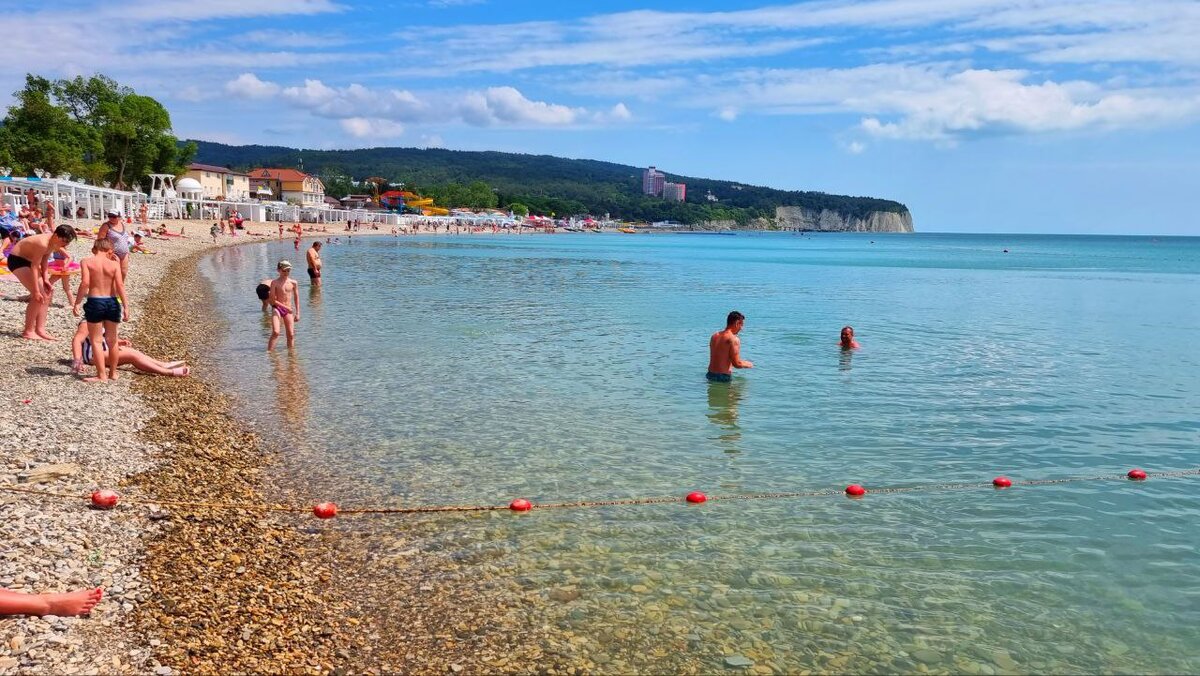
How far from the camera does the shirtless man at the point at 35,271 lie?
1212 cm

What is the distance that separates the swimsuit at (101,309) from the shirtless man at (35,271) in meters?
2.25

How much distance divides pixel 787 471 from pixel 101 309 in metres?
8.30

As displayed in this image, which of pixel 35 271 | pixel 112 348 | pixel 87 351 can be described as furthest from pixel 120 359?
pixel 35 271

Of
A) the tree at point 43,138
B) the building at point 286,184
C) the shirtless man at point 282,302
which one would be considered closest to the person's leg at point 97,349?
the shirtless man at point 282,302

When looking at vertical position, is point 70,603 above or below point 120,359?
below

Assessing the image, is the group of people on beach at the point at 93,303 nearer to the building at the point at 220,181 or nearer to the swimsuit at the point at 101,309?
the swimsuit at the point at 101,309

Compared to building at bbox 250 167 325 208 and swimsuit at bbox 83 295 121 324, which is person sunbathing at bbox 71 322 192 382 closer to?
swimsuit at bbox 83 295 121 324

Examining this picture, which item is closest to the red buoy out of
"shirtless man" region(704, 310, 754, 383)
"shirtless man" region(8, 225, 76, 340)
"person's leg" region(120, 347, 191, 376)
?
"person's leg" region(120, 347, 191, 376)

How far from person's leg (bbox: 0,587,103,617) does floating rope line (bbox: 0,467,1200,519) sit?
1.84m

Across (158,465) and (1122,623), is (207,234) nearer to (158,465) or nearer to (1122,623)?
(158,465)

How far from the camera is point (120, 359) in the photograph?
11.2 m

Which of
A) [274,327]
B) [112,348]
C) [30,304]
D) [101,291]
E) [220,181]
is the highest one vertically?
[220,181]

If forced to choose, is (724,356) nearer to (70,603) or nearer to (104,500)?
(104,500)

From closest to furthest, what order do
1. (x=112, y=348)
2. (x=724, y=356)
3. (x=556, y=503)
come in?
(x=556, y=503) → (x=112, y=348) → (x=724, y=356)
